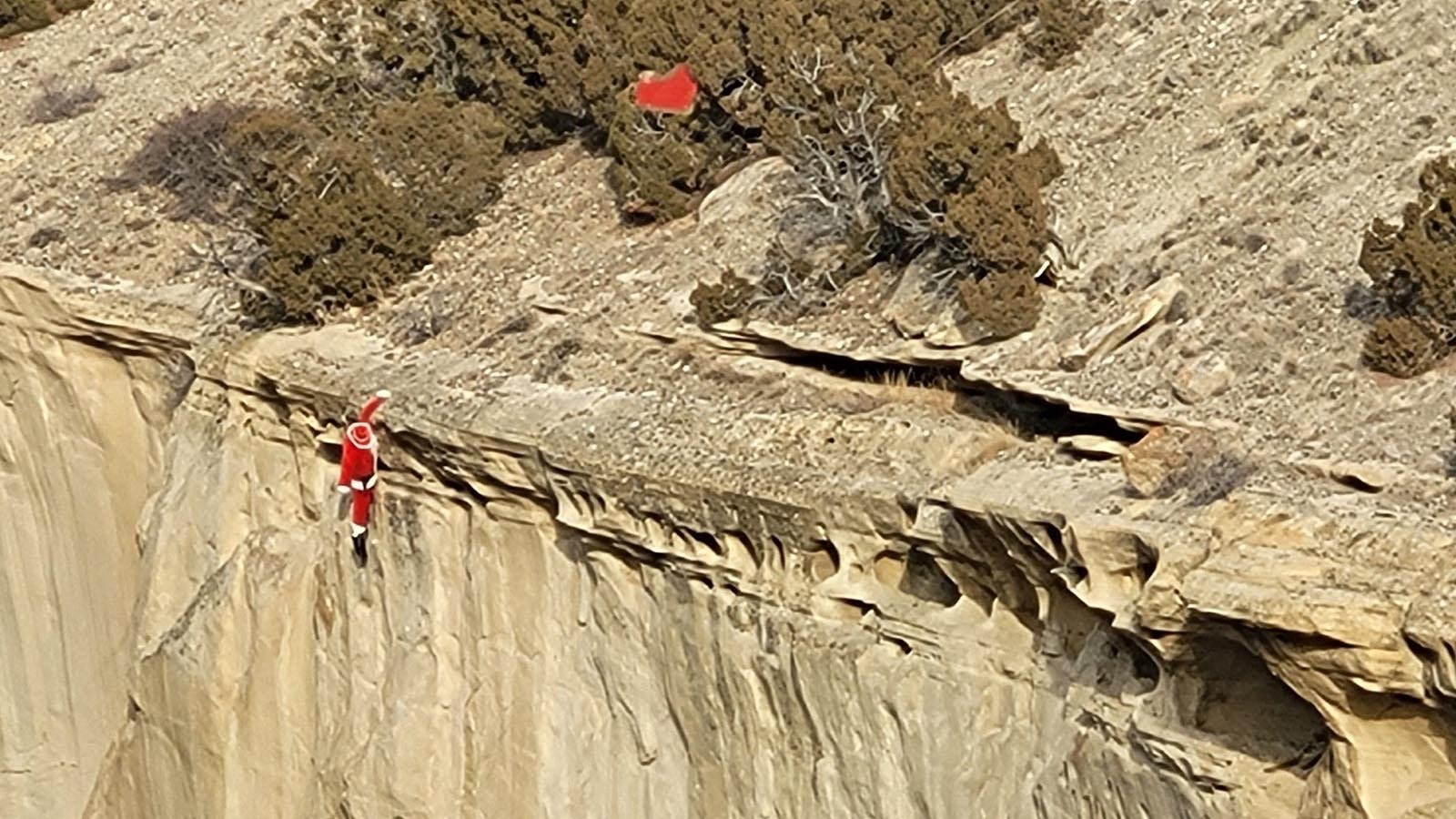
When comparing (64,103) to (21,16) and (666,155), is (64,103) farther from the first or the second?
(666,155)

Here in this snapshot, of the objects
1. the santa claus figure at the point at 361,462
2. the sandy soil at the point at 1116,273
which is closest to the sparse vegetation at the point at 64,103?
the sandy soil at the point at 1116,273

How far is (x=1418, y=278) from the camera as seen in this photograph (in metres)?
17.3

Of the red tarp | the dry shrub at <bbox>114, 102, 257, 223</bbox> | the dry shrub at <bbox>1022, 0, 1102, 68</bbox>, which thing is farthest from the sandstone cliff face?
the dry shrub at <bbox>1022, 0, 1102, 68</bbox>

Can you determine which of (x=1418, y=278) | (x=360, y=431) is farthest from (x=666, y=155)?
(x=1418, y=278)

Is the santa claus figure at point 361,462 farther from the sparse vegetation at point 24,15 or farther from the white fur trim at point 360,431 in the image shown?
the sparse vegetation at point 24,15

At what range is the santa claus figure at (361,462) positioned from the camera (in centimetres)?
2162

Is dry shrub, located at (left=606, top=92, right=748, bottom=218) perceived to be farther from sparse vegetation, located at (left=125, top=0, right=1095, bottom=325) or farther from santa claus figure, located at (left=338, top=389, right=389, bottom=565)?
santa claus figure, located at (left=338, top=389, right=389, bottom=565)

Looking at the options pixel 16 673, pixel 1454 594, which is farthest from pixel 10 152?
pixel 1454 594

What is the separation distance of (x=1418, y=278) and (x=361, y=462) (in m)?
9.39

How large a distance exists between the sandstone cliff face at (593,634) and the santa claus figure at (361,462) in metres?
0.22

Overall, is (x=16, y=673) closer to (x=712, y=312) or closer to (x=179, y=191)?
(x=179, y=191)

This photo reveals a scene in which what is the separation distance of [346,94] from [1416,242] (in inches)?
576

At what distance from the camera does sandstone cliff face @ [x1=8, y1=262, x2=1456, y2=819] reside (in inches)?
573

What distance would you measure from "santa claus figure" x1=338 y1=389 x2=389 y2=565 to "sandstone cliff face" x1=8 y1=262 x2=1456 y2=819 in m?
0.22
